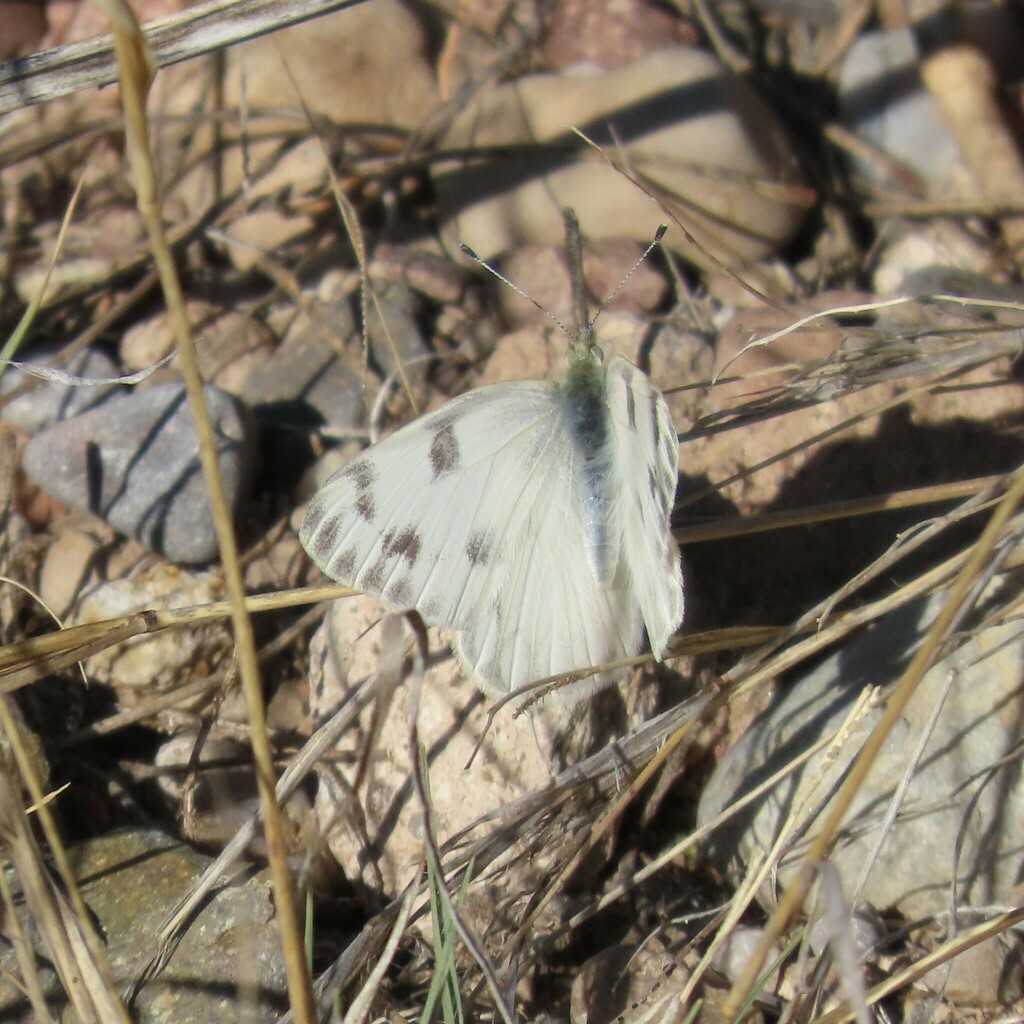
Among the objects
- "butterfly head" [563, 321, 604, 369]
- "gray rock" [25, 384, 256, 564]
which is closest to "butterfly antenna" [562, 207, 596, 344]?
"butterfly head" [563, 321, 604, 369]

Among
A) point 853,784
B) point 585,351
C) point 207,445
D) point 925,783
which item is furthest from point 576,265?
point 853,784

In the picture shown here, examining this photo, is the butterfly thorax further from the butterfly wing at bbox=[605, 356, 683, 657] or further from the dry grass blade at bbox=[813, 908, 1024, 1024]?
the dry grass blade at bbox=[813, 908, 1024, 1024]

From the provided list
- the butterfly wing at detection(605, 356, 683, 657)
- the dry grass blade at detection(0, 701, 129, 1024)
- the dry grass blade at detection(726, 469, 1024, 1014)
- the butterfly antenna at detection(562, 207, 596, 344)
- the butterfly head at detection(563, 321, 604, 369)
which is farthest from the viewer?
the butterfly antenna at detection(562, 207, 596, 344)

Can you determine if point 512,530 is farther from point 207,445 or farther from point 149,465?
point 149,465

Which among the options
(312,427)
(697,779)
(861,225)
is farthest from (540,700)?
(861,225)

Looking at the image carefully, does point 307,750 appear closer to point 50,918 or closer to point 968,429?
point 50,918

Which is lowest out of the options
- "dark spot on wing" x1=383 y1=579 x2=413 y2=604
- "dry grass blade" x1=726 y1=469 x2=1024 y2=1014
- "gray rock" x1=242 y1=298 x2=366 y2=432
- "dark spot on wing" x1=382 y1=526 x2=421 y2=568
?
"dry grass blade" x1=726 y1=469 x2=1024 y2=1014
